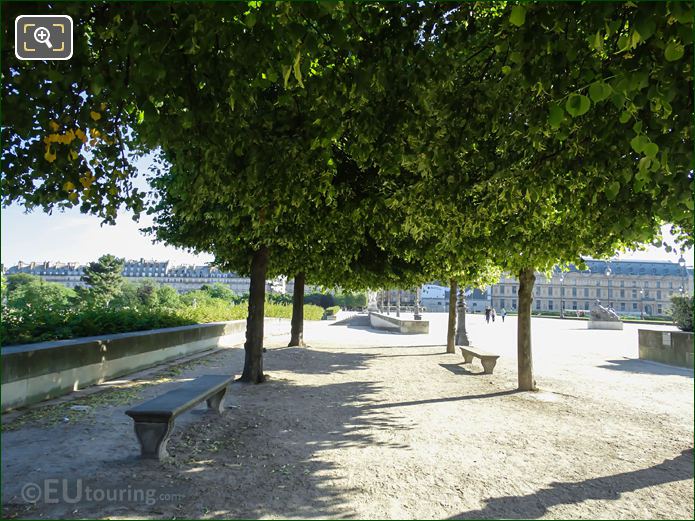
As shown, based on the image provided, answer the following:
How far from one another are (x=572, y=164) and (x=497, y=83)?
1336 millimetres

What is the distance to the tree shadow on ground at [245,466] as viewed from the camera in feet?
13.7

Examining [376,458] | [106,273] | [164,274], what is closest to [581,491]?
[376,458]


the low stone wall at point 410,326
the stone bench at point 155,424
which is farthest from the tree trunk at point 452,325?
the stone bench at point 155,424

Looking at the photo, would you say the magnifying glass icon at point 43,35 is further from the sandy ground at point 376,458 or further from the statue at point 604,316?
the statue at point 604,316

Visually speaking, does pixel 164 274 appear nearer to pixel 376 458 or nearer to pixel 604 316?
pixel 604 316

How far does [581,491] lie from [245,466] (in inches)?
143

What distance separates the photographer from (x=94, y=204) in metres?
7.40

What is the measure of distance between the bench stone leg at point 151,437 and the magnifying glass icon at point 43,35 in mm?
3849

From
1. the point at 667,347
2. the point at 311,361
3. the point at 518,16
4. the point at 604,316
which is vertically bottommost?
the point at 311,361

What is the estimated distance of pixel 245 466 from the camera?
538 cm

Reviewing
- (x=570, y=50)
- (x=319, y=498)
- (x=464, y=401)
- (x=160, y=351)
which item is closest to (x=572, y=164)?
(x=570, y=50)

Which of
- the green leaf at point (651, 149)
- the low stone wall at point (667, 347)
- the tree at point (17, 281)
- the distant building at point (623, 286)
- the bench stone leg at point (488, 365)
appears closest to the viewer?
the green leaf at point (651, 149)

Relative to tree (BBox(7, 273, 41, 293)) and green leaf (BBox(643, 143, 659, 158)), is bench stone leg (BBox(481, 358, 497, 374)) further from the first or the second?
tree (BBox(7, 273, 41, 293))

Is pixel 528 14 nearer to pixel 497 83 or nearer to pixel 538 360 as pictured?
pixel 497 83
